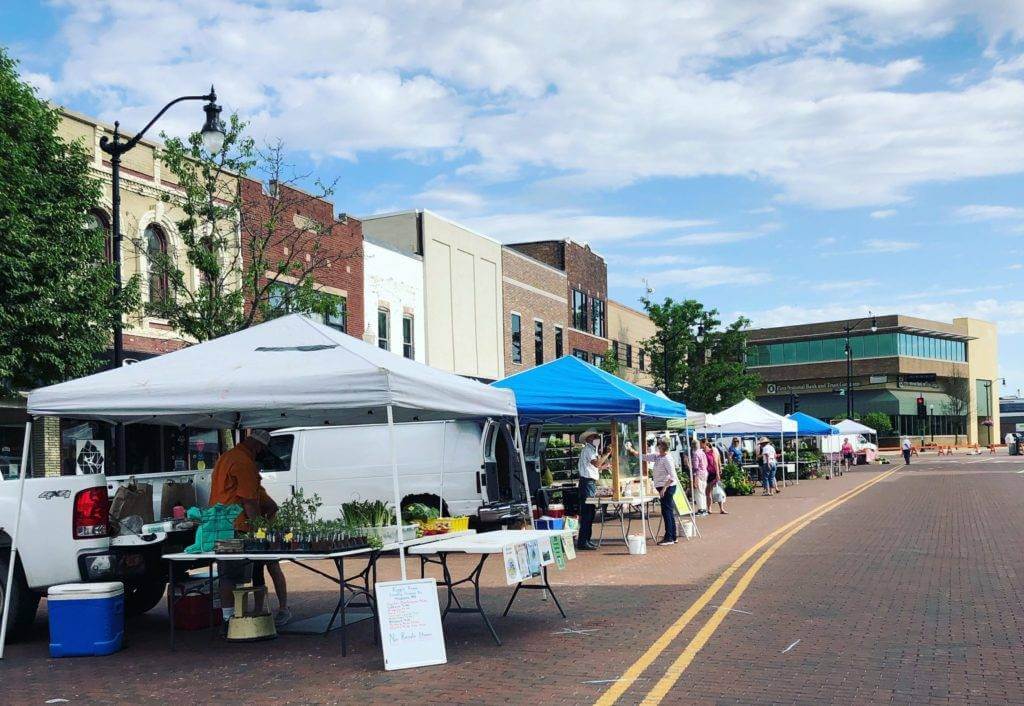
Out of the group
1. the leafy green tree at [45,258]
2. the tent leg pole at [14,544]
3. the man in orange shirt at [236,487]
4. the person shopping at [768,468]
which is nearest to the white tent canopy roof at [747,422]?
the person shopping at [768,468]

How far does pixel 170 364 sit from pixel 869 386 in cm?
9836

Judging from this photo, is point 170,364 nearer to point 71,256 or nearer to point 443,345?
point 71,256

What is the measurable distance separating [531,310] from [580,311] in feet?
20.4

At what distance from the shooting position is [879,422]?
3649 inches

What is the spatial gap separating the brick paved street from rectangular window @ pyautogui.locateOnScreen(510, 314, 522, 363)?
2905 centimetres

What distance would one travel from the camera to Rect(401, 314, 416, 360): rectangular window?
3550 centimetres

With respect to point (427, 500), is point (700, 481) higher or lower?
→ lower

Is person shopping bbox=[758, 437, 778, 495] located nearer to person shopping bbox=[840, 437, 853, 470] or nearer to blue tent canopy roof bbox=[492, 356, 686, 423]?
blue tent canopy roof bbox=[492, 356, 686, 423]

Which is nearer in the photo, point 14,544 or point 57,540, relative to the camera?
point 14,544

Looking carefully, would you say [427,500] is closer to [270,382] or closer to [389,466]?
[389,466]

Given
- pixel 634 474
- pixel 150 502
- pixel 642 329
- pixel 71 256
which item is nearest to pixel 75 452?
pixel 71 256

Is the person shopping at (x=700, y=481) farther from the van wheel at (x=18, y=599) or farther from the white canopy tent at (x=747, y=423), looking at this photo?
the van wheel at (x=18, y=599)

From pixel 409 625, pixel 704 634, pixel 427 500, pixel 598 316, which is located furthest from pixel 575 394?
pixel 598 316

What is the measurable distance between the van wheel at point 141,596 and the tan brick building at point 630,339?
4332cm
